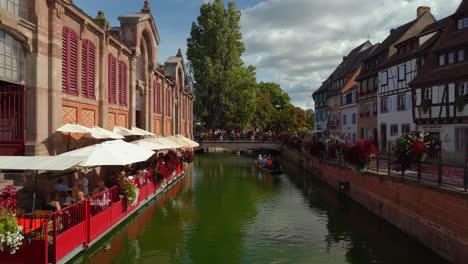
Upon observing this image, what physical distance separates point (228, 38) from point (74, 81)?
3912cm

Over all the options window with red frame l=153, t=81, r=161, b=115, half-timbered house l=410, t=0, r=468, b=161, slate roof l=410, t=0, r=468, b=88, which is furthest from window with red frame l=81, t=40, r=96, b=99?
slate roof l=410, t=0, r=468, b=88

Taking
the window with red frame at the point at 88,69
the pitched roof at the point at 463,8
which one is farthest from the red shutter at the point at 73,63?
the pitched roof at the point at 463,8

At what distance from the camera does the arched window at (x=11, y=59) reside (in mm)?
14492

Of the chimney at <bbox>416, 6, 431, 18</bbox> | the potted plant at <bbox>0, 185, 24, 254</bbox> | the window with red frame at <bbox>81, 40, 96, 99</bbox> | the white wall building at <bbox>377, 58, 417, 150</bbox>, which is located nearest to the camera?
the potted plant at <bbox>0, 185, 24, 254</bbox>

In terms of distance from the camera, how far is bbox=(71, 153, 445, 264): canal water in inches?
525

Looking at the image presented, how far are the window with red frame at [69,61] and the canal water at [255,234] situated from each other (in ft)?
22.7

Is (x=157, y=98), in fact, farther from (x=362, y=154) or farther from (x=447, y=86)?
(x=447, y=86)

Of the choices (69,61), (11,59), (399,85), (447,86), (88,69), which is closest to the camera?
(11,59)

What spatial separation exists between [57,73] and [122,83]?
9781 millimetres

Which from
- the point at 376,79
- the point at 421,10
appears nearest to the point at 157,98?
the point at 376,79

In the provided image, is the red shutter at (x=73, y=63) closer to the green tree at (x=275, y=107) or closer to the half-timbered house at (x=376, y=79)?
the half-timbered house at (x=376, y=79)

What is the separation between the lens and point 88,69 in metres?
20.8

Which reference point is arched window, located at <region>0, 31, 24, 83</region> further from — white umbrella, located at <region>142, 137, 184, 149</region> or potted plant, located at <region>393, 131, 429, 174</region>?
potted plant, located at <region>393, 131, 429, 174</region>

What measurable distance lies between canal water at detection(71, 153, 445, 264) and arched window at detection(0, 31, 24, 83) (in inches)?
282
